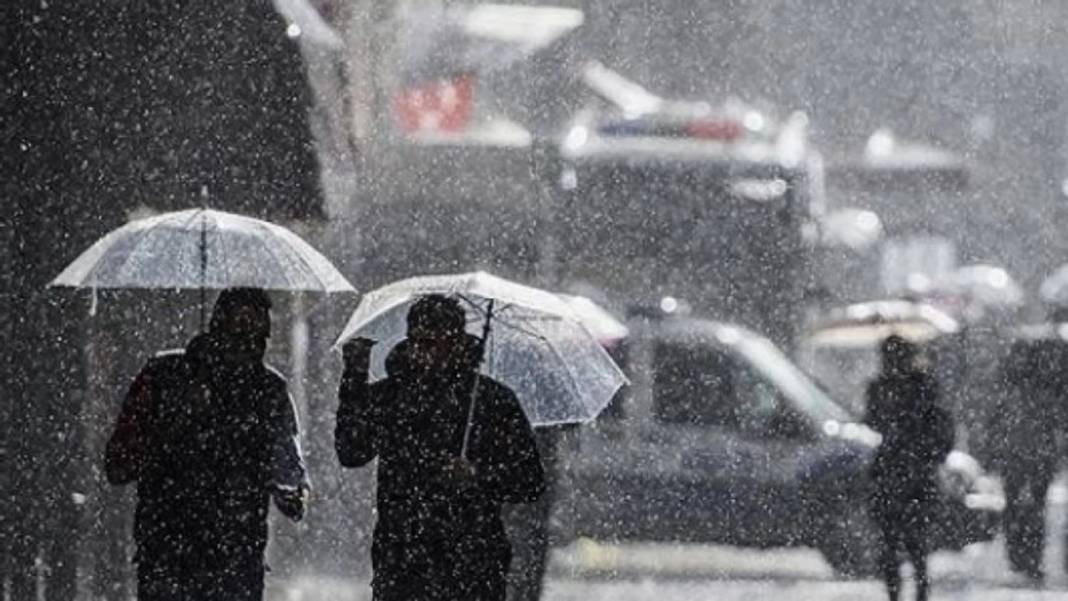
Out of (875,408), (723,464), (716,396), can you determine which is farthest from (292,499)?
(716,396)

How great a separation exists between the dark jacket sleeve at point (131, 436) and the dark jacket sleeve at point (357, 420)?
0.55 m

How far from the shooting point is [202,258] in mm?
8250

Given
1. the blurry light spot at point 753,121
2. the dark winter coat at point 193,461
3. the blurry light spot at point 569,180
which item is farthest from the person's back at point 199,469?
the blurry light spot at point 753,121

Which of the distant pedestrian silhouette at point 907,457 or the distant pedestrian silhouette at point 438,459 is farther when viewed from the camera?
the distant pedestrian silhouette at point 907,457

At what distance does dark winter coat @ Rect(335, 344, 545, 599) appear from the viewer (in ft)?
24.8

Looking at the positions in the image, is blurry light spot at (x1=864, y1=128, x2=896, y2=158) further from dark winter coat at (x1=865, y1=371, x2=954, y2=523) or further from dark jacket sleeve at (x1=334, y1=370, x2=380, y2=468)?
dark jacket sleeve at (x1=334, y1=370, x2=380, y2=468)

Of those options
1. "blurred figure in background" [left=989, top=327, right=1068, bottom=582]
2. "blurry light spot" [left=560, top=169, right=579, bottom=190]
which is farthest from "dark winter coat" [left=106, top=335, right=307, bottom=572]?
"blurry light spot" [left=560, top=169, right=579, bottom=190]

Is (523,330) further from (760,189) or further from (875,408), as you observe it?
(760,189)

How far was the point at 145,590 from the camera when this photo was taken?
7598 millimetres

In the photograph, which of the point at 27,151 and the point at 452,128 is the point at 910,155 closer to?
the point at 452,128

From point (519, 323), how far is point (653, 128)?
14.0 meters

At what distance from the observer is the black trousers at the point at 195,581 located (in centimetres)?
756

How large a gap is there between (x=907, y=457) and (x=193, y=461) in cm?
683

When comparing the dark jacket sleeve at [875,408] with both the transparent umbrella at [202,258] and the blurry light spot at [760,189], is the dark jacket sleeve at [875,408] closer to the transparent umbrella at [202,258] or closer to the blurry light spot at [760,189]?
the transparent umbrella at [202,258]
